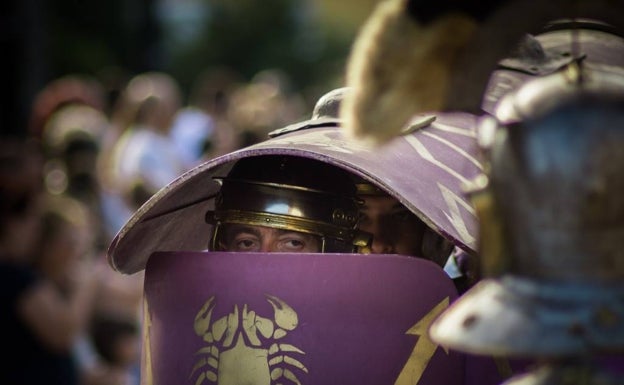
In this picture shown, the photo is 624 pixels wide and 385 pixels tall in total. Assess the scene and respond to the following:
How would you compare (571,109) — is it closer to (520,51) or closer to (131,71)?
(520,51)

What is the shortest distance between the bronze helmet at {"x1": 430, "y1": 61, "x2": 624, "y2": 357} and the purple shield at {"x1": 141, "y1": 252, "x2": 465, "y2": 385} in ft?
3.57

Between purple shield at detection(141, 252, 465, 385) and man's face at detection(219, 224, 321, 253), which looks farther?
man's face at detection(219, 224, 321, 253)

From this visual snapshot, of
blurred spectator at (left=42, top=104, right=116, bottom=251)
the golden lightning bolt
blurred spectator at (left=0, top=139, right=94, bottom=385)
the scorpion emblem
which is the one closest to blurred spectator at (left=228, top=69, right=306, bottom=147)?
blurred spectator at (left=42, top=104, right=116, bottom=251)

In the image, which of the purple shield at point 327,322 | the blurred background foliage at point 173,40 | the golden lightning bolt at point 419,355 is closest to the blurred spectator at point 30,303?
the purple shield at point 327,322

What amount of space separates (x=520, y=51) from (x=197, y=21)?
27.5 m

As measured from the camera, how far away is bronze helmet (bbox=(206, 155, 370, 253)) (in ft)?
12.1

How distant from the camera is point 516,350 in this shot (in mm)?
1915

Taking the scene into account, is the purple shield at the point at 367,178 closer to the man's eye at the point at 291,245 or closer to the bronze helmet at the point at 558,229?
the man's eye at the point at 291,245

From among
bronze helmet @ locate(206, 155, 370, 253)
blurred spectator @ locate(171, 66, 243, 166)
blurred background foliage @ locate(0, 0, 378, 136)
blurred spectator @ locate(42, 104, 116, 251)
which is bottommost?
bronze helmet @ locate(206, 155, 370, 253)

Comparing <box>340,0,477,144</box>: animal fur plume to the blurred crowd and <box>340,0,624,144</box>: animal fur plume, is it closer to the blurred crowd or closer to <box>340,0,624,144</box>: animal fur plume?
<box>340,0,624,144</box>: animal fur plume

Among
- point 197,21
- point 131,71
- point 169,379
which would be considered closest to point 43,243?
point 169,379

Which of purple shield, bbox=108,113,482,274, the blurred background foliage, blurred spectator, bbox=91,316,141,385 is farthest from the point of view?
the blurred background foliage

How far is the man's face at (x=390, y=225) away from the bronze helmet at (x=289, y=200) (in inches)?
6.5

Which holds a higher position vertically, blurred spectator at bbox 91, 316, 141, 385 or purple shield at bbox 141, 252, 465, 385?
blurred spectator at bbox 91, 316, 141, 385
